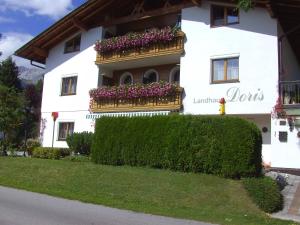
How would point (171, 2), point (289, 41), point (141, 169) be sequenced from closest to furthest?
1. point (141, 169)
2. point (289, 41)
3. point (171, 2)

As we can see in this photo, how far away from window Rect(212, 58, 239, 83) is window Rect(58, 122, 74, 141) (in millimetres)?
11447

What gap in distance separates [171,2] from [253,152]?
47.3 ft

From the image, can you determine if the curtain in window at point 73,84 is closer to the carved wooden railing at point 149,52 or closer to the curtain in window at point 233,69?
the carved wooden railing at point 149,52

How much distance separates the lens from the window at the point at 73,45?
1303 inches

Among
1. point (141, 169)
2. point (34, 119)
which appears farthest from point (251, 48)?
point (34, 119)

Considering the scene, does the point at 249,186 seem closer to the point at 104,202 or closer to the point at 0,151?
the point at 104,202

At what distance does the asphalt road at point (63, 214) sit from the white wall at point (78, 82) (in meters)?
16.7

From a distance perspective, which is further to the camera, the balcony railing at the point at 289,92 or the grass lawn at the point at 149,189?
the balcony railing at the point at 289,92

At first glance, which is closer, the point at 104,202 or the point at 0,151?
the point at 104,202

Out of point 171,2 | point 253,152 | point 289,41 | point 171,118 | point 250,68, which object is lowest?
point 253,152

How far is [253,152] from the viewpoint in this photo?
1777cm

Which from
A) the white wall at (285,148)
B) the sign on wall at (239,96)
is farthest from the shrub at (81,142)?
the white wall at (285,148)

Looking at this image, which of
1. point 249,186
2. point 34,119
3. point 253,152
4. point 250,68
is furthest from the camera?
point 34,119

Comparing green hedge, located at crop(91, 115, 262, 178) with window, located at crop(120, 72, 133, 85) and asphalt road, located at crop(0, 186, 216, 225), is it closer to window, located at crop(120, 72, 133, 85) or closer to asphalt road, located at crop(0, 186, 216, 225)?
asphalt road, located at crop(0, 186, 216, 225)
